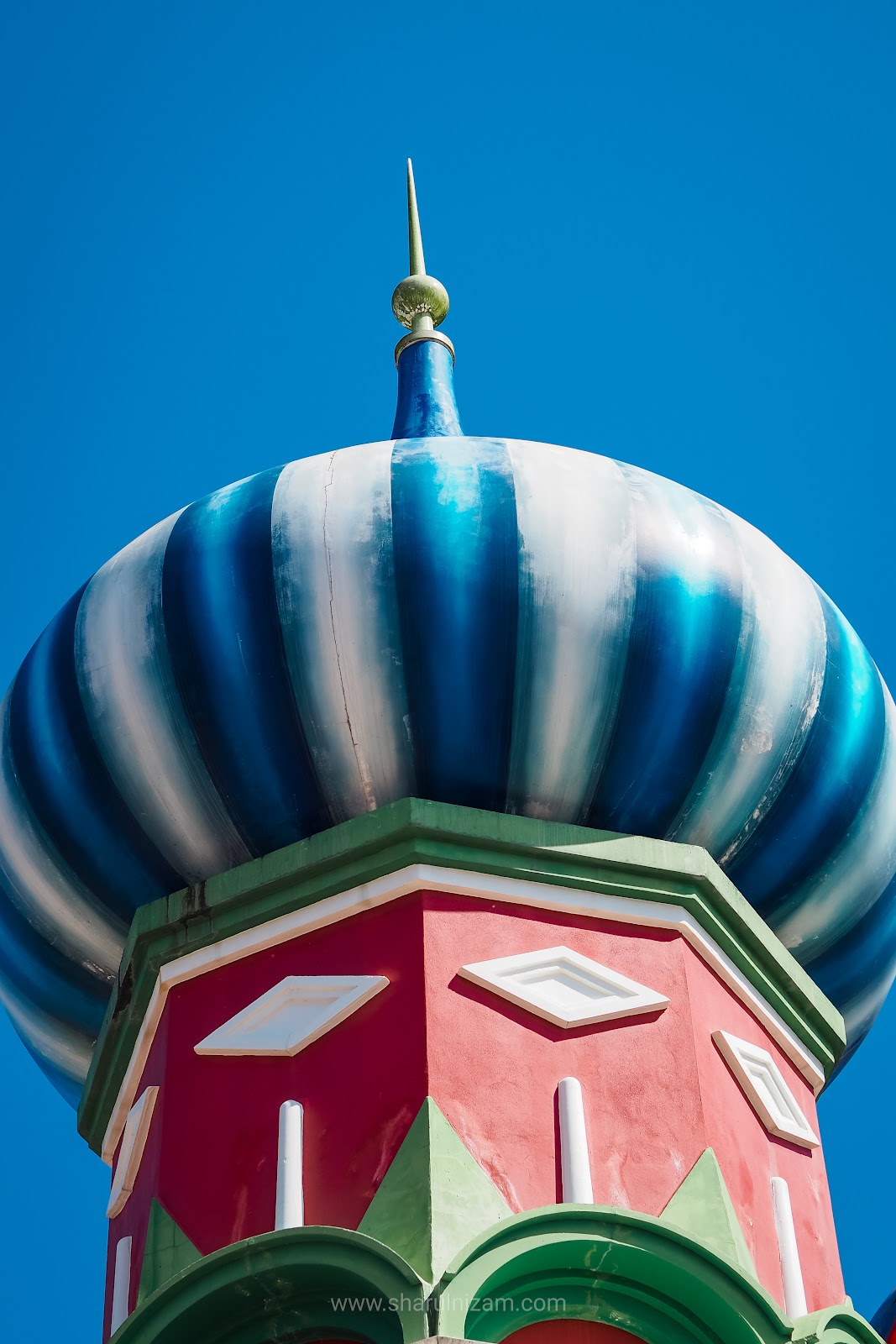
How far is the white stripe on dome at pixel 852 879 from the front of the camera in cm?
863

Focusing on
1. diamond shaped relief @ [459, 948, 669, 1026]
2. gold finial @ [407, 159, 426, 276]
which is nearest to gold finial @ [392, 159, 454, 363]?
gold finial @ [407, 159, 426, 276]

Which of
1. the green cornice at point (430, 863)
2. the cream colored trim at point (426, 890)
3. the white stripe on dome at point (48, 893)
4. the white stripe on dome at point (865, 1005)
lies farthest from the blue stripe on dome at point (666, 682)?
the white stripe on dome at point (48, 893)

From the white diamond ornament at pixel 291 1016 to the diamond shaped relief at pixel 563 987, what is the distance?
0.37 meters

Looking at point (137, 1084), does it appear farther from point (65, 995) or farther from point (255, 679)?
point (255, 679)

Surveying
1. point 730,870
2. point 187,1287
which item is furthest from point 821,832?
point 187,1287

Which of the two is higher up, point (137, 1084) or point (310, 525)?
point (310, 525)

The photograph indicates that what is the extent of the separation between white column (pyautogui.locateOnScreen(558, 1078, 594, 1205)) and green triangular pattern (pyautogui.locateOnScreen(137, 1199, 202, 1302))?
1.17 meters

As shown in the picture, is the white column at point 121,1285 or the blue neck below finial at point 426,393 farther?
the blue neck below finial at point 426,393

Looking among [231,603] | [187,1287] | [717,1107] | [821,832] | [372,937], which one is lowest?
[187,1287]

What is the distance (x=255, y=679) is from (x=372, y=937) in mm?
941

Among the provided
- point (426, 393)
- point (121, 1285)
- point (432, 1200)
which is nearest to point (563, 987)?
point (432, 1200)

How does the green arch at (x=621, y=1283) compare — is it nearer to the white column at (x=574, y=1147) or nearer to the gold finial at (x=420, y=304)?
the white column at (x=574, y=1147)

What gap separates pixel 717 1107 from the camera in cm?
779

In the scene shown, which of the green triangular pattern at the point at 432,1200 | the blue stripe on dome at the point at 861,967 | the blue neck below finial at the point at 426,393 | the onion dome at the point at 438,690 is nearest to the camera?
the green triangular pattern at the point at 432,1200
